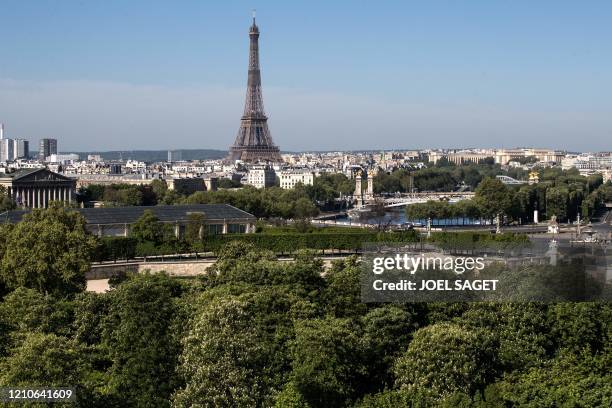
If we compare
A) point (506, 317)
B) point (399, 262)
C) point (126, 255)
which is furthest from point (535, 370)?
point (126, 255)

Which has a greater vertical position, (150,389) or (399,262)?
(399,262)

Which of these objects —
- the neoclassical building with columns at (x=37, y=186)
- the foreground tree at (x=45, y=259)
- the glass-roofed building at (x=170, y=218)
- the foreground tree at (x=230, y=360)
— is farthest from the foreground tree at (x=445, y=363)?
the neoclassical building with columns at (x=37, y=186)

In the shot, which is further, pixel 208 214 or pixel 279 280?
pixel 208 214

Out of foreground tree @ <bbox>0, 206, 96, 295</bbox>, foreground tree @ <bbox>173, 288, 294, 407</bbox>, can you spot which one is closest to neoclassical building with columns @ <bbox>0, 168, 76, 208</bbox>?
foreground tree @ <bbox>0, 206, 96, 295</bbox>

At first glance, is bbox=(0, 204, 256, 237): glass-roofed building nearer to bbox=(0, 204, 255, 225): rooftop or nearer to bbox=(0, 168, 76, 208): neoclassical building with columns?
bbox=(0, 204, 255, 225): rooftop

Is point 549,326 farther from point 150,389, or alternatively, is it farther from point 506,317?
point 150,389

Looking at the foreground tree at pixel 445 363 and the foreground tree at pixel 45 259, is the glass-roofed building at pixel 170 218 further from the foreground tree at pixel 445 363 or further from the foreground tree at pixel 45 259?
the foreground tree at pixel 445 363

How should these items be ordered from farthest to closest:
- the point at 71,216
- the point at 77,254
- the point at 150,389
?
the point at 71,216 < the point at 77,254 < the point at 150,389

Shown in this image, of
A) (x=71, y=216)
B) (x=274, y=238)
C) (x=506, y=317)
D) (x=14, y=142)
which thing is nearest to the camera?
(x=506, y=317)
